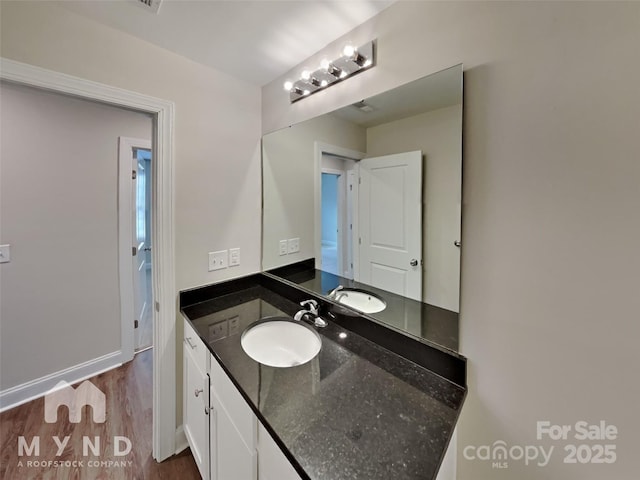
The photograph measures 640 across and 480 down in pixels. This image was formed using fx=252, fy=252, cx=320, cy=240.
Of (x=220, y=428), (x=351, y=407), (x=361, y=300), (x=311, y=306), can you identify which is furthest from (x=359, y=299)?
(x=220, y=428)

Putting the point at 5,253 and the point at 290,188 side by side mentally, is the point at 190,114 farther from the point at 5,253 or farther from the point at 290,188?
the point at 5,253

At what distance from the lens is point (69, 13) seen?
1.12 metres

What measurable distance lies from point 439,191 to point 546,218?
13.9 inches

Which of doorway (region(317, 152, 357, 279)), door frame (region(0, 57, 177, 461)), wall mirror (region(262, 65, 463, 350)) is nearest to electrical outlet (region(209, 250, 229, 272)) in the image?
door frame (region(0, 57, 177, 461))

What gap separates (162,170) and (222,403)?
4.01 ft

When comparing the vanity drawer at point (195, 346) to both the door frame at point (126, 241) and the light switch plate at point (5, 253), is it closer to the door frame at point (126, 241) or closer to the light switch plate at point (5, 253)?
the door frame at point (126, 241)

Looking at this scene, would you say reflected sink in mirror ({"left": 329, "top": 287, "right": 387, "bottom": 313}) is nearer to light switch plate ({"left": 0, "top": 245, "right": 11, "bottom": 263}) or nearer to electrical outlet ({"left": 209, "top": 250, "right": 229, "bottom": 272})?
electrical outlet ({"left": 209, "top": 250, "right": 229, "bottom": 272})

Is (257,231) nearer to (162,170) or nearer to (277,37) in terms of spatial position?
(162,170)

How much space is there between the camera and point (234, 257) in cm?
175

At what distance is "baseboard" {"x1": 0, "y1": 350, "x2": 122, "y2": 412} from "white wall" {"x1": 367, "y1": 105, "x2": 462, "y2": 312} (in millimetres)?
2851

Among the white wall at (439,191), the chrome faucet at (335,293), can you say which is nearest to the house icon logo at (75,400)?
the chrome faucet at (335,293)

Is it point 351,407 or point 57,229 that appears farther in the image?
point 57,229

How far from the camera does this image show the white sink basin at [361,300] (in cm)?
123

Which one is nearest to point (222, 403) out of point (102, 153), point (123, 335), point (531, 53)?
point (531, 53)
